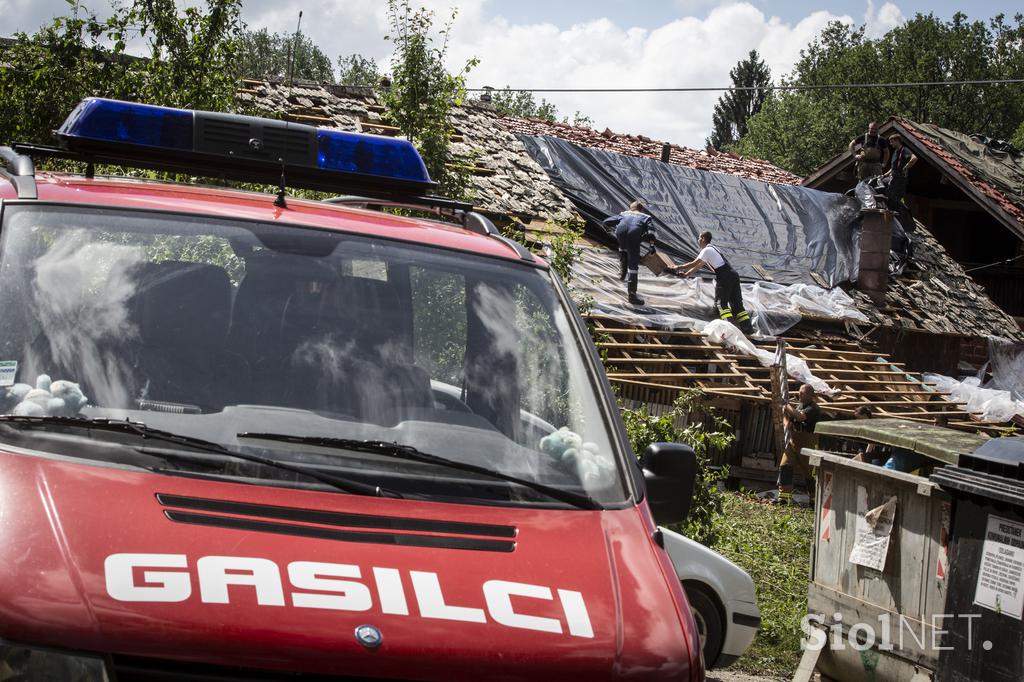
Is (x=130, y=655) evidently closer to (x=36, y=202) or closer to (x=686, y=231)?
(x=36, y=202)

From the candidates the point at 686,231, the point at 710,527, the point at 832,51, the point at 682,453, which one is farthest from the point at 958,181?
the point at 832,51

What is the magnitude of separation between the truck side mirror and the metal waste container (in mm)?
2456

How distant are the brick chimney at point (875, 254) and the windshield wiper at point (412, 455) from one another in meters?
20.5

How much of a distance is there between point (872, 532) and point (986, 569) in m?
1.32

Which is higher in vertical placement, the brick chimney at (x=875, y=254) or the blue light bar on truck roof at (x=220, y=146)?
the blue light bar on truck roof at (x=220, y=146)

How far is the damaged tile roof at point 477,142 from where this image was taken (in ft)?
62.5

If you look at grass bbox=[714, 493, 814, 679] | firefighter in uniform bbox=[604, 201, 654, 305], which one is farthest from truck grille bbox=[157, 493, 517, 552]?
firefighter in uniform bbox=[604, 201, 654, 305]

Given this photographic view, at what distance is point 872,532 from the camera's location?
6648mm

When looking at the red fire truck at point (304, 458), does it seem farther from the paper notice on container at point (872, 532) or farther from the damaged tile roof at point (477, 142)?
the damaged tile roof at point (477, 142)

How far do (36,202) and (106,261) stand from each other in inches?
12.2

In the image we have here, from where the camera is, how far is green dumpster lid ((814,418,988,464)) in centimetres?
623

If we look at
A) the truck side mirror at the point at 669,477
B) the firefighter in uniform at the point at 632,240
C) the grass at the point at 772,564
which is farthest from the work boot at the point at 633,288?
the truck side mirror at the point at 669,477
